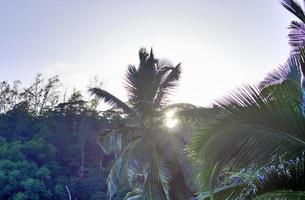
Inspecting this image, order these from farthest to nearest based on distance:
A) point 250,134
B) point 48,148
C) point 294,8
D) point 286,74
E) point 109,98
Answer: point 48,148 → point 109,98 → point 286,74 → point 294,8 → point 250,134

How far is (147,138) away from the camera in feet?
41.0

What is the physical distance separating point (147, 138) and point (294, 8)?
24.4ft

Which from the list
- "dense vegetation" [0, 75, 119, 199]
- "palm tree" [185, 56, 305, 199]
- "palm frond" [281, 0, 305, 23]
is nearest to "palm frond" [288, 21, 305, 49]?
"palm frond" [281, 0, 305, 23]

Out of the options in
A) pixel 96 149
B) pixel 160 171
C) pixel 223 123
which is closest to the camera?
pixel 223 123

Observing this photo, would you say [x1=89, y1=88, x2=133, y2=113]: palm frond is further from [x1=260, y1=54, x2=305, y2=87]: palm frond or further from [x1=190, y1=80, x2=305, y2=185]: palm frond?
[x1=190, y1=80, x2=305, y2=185]: palm frond

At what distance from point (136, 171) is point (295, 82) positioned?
7.48m

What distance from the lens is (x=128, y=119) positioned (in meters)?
13.2

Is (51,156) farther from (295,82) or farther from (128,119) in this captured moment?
(295,82)

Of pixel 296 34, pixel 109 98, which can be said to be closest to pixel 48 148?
pixel 109 98

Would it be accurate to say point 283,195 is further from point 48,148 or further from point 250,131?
point 48,148

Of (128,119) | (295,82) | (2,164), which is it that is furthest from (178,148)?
(2,164)

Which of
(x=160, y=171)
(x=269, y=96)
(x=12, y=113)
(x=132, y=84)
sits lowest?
(x=160, y=171)

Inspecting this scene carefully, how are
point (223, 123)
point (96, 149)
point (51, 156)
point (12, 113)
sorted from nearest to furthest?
point (223, 123)
point (51, 156)
point (96, 149)
point (12, 113)

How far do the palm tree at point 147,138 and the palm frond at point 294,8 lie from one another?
6.73m
